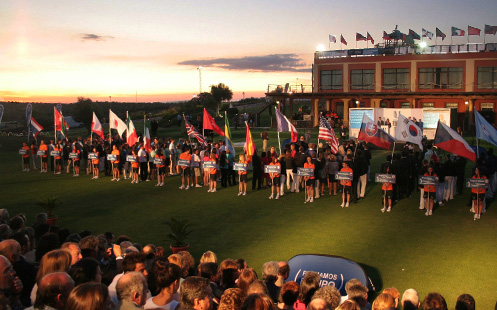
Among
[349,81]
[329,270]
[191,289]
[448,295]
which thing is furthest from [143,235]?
[349,81]

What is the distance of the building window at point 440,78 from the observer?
54.8m

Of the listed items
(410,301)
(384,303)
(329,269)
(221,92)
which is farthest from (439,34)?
(384,303)

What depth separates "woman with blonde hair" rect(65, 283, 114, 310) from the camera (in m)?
4.14

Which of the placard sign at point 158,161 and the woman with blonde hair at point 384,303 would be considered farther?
the placard sign at point 158,161

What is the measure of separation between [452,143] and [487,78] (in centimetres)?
4323

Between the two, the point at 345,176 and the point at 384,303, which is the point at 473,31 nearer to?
the point at 345,176

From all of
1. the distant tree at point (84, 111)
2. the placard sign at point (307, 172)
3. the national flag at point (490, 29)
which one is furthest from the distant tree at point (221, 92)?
the placard sign at point (307, 172)

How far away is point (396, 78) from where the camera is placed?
5722cm

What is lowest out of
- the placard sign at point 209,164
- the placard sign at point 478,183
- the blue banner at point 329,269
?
the blue banner at point 329,269

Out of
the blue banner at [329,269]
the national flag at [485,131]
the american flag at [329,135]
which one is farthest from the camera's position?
the american flag at [329,135]

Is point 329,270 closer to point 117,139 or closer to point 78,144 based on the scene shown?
point 78,144

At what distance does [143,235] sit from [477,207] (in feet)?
36.6

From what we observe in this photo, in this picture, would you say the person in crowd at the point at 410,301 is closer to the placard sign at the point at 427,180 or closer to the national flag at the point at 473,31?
the placard sign at the point at 427,180

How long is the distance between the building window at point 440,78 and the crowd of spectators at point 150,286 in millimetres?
53325
